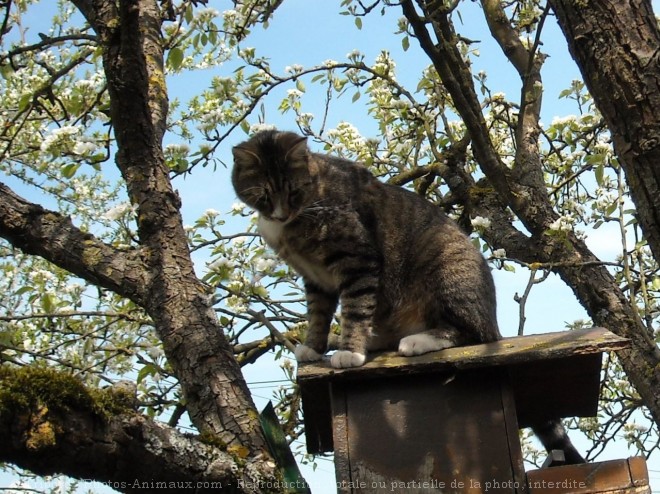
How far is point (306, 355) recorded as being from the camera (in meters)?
3.36

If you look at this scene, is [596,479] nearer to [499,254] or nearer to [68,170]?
[499,254]

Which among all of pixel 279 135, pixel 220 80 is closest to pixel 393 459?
pixel 279 135

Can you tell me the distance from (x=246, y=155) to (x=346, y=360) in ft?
4.66

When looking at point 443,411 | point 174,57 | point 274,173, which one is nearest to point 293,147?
point 274,173

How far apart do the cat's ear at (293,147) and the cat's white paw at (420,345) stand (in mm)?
1219

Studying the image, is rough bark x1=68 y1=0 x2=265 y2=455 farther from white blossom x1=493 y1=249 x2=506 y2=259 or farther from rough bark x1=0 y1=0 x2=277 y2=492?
white blossom x1=493 y1=249 x2=506 y2=259

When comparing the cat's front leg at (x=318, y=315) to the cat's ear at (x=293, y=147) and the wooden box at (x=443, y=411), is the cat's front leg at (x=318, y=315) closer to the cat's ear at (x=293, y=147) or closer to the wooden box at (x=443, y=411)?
the cat's ear at (x=293, y=147)

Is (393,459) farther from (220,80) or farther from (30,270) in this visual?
(30,270)

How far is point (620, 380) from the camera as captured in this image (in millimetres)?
5996

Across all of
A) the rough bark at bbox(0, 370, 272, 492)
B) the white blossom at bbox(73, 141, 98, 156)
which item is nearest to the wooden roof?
the rough bark at bbox(0, 370, 272, 492)

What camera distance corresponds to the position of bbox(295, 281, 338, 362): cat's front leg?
3561mm

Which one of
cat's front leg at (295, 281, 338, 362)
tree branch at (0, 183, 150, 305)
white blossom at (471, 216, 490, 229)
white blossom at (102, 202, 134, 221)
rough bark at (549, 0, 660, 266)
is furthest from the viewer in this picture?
white blossom at (471, 216, 490, 229)

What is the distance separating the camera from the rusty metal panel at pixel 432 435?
2498mm

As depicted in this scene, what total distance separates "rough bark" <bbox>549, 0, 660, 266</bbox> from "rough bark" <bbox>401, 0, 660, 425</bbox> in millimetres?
1432
